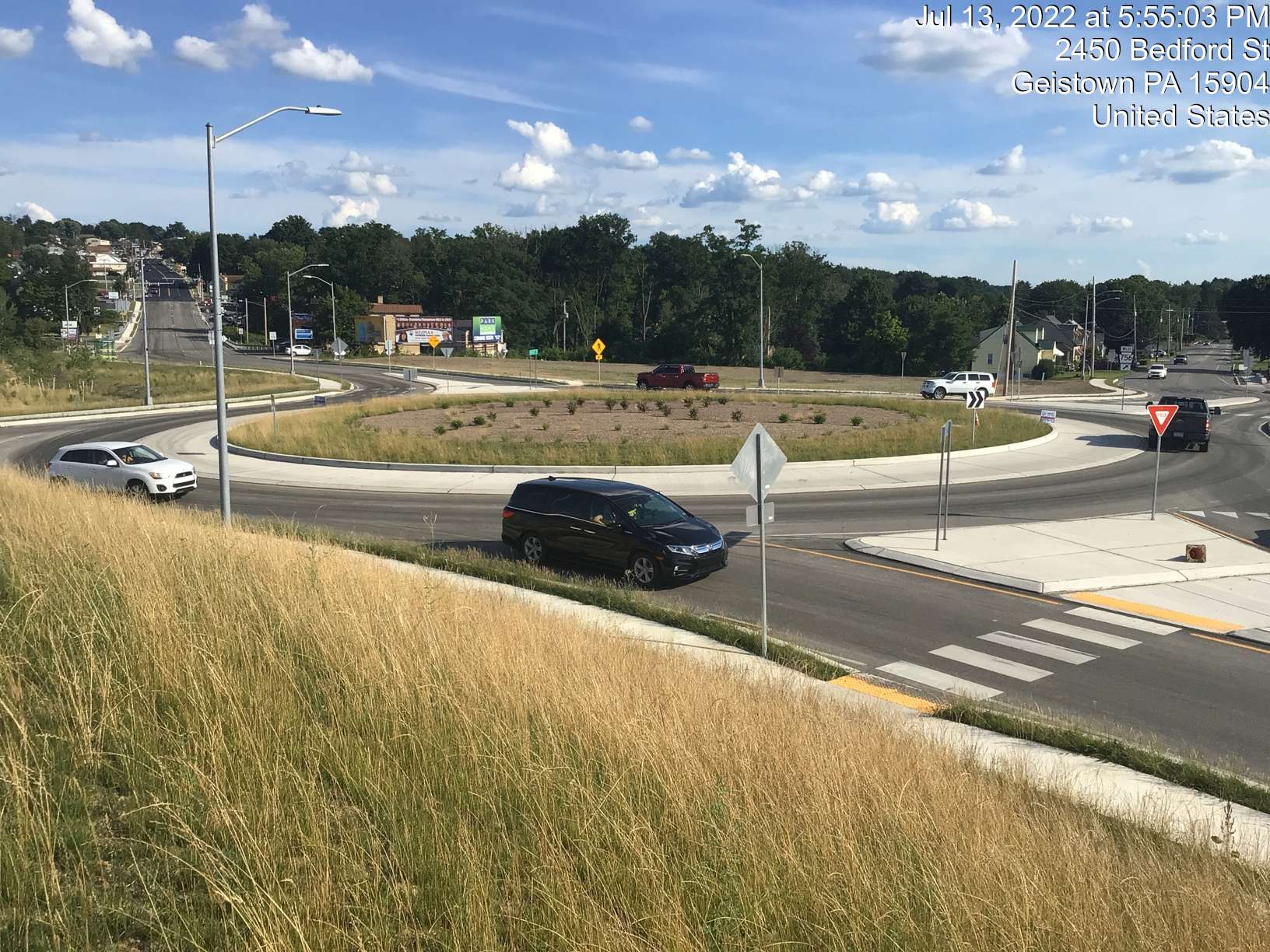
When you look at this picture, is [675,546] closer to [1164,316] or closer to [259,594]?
[259,594]

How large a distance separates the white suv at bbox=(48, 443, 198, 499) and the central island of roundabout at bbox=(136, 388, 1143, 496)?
3.49m

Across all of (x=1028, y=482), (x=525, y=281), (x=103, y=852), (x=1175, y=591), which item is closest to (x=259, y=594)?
(x=103, y=852)

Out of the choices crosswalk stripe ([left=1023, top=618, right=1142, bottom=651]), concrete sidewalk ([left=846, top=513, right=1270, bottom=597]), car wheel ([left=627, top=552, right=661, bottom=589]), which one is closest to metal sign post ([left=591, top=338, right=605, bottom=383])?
concrete sidewalk ([left=846, top=513, right=1270, bottom=597])

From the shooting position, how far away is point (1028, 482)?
1161 inches

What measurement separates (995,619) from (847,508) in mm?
Answer: 9616

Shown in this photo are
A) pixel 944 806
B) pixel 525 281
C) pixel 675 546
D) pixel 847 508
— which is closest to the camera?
pixel 944 806

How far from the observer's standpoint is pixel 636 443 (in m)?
34.4

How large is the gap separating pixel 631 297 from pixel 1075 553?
410 feet

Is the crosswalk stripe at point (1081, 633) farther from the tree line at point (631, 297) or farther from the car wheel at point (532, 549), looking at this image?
the tree line at point (631, 297)

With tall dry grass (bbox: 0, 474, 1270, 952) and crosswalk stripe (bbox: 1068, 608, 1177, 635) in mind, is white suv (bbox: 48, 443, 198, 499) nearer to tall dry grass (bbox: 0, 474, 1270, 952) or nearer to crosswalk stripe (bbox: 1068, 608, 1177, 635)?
tall dry grass (bbox: 0, 474, 1270, 952)

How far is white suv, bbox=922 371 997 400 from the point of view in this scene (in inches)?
2389

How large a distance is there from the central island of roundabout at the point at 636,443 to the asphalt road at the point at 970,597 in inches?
75.8

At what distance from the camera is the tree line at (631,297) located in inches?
4424

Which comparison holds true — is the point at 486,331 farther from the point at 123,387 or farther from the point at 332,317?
the point at 123,387
